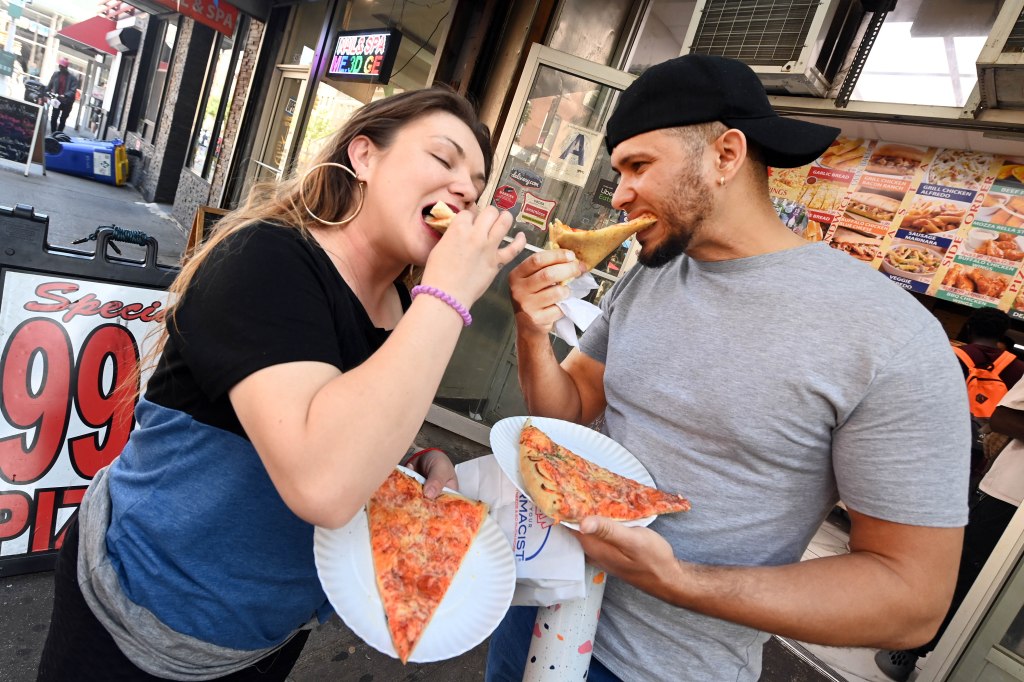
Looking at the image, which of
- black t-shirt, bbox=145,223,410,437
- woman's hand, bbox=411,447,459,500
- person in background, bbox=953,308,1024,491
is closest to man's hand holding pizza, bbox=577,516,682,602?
woman's hand, bbox=411,447,459,500

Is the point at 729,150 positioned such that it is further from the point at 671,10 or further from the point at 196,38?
the point at 196,38

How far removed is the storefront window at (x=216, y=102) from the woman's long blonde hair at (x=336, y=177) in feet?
33.0

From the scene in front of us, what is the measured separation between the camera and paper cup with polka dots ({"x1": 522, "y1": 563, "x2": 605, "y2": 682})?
1.28m

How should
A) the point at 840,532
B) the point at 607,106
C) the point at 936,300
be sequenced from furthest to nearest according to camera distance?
1. the point at 840,532
2. the point at 607,106
3. the point at 936,300

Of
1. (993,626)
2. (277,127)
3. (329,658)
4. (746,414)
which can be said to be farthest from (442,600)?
(277,127)

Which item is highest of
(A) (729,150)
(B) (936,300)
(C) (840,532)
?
(B) (936,300)

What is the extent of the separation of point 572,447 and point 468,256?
0.68 m

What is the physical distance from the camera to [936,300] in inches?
183

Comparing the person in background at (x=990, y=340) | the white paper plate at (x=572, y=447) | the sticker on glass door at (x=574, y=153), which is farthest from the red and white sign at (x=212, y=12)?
the person in background at (x=990, y=340)

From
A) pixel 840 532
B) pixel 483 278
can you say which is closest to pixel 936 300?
pixel 840 532

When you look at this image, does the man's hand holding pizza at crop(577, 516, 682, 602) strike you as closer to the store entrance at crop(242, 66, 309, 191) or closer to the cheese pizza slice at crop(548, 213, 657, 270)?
the cheese pizza slice at crop(548, 213, 657, 270)

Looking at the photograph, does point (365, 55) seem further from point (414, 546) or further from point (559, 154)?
point (414, 546)

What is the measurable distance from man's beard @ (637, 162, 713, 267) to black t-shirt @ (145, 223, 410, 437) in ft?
3.00

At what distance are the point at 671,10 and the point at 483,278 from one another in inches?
205
